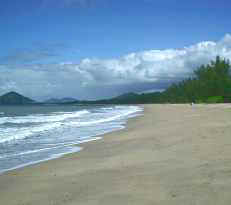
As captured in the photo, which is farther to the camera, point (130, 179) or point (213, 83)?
point (213, 83)

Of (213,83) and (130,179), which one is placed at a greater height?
(213,83)

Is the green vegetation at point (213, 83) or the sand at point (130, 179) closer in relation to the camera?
the sand at point (130, 179)

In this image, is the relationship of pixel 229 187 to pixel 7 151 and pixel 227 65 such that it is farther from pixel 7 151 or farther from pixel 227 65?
pixel 227 65

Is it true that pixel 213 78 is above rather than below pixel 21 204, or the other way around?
above

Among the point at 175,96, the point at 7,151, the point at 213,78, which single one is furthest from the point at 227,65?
the point at 7,151

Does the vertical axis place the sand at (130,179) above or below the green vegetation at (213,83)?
below

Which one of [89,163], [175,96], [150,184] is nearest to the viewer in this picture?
[150,184]

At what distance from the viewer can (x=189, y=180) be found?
5.47 meters

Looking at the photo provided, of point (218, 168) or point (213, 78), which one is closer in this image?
point (218, 168)

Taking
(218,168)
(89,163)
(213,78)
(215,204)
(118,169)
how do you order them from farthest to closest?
(213,78) → (89,163) → (118,169) → (218,168) → (215,204)

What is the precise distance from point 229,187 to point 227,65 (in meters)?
76.4

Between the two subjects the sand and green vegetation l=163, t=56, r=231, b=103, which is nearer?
the sand

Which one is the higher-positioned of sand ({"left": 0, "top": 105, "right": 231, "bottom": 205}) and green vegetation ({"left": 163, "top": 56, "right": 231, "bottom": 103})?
green vegetation ({"left": 163, "top": 56, "right": 231, "bottom": 103})

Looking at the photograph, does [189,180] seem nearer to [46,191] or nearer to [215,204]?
[215,204]
